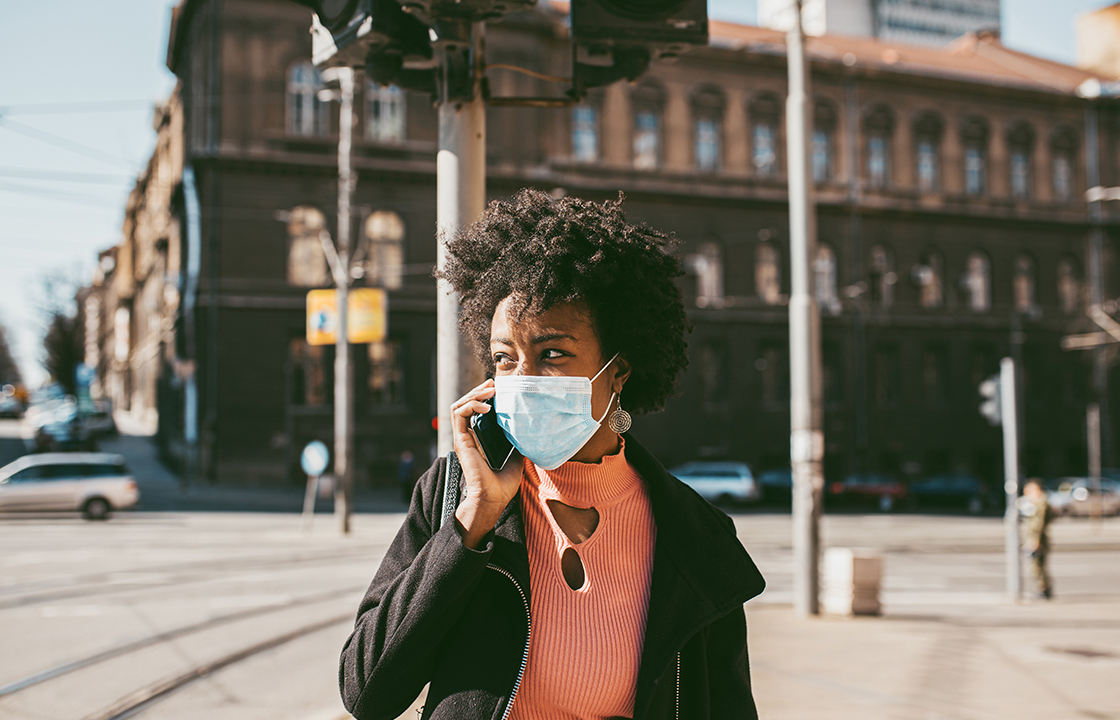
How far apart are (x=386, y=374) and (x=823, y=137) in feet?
71.9

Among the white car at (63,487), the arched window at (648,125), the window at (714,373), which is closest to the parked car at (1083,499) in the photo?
the window at (714,373)

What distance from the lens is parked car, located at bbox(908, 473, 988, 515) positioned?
127ft

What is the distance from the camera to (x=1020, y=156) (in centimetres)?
4775

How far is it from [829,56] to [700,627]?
1796 inches

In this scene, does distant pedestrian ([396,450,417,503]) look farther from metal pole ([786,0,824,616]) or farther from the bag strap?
the bag strap

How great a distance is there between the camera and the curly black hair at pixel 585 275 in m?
2.25

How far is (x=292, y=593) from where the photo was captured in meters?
12.4

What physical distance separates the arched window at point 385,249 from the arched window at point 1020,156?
1154 inches

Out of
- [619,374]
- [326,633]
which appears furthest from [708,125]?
[619,374]

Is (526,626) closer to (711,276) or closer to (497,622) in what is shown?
(497,622)

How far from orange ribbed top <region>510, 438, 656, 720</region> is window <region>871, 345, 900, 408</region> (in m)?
43.5

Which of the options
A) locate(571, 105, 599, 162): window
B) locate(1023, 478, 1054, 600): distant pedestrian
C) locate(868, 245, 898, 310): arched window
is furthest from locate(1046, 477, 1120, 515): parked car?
locate(1023, 478, 1054, 600): distant pedestrian

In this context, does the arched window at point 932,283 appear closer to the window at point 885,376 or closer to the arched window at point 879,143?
the window at point 885,376

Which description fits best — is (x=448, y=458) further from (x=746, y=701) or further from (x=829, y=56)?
(x=829, y=56)
